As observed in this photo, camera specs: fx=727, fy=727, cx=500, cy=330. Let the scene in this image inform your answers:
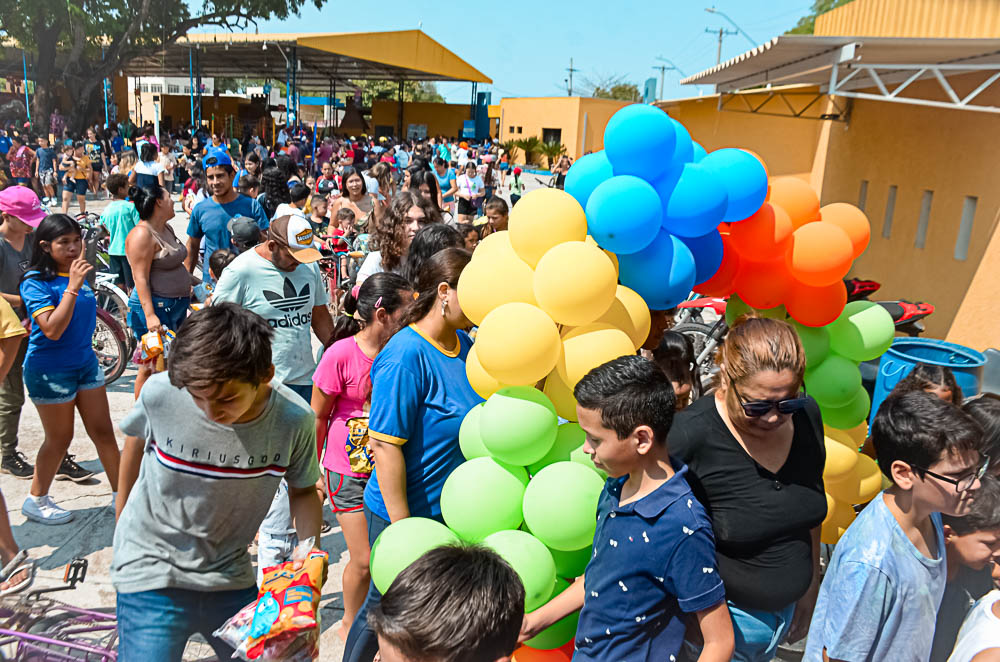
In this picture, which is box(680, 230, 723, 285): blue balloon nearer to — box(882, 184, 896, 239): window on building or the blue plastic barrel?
the blue plastic barrel

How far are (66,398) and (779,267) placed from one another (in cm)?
366

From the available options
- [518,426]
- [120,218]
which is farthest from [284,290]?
[120,218]

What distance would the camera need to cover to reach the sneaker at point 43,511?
4.07 metres

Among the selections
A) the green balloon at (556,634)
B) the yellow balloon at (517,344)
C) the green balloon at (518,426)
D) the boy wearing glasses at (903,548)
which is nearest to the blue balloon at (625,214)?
the yellow balloon at (517,344)

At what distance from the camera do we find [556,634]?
2.29 meters

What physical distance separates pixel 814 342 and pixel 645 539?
1.62m

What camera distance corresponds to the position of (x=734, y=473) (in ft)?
6.72

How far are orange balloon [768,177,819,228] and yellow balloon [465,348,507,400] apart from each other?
143 centimetres

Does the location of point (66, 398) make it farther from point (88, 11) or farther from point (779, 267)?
point (88, 11)

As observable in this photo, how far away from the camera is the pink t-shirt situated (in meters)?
3.13

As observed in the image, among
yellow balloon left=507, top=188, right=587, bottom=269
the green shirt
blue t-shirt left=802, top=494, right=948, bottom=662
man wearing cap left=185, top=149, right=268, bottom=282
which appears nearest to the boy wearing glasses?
→ blue t-shirt left=802, top=494, right=948, bottom=662

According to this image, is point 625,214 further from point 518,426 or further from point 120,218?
point 120,218

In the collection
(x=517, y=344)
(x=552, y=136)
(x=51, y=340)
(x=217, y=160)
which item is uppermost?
(x=552, y=136)

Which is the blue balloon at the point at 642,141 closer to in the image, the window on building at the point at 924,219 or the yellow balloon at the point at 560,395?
the yellow balloon at the point at 560,395
